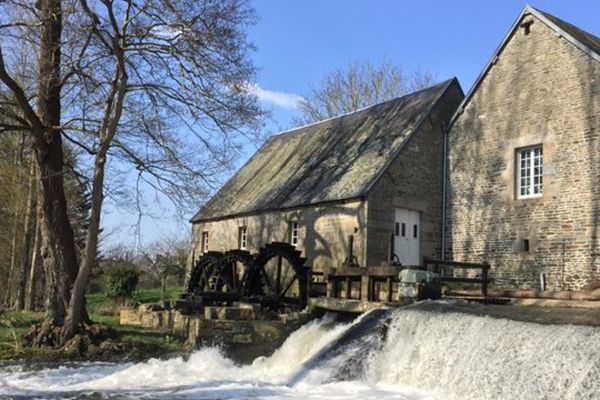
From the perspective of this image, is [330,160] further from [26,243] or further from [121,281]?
[26,243]

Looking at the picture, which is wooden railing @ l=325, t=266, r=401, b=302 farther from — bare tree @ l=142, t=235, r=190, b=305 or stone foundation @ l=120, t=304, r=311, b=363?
bare tree @ l=142, t=235, r=190, b=305

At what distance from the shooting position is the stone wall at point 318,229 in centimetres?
1772

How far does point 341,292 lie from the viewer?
1459 centimetres

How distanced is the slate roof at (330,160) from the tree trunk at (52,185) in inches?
140

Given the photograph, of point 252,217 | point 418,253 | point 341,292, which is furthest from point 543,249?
point 252,217

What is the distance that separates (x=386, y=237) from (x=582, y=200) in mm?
5033

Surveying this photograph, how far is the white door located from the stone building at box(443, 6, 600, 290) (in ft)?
3.23

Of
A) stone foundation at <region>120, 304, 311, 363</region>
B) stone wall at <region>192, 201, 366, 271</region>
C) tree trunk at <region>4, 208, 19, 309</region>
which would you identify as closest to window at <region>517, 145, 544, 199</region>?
stone wall at <region>192, 201, 366, 271</region>

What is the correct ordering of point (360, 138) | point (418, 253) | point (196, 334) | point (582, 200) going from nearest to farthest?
point (196, 334), point (582, 200), point (418, 253), point (360, 138)

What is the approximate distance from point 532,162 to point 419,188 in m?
3.22

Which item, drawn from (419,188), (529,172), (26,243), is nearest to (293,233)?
(419,188)

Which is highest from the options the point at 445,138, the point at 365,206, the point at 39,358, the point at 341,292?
the point at 445,138

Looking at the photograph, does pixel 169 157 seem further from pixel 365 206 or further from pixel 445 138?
pixel 445 138

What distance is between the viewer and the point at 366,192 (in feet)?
56.7
